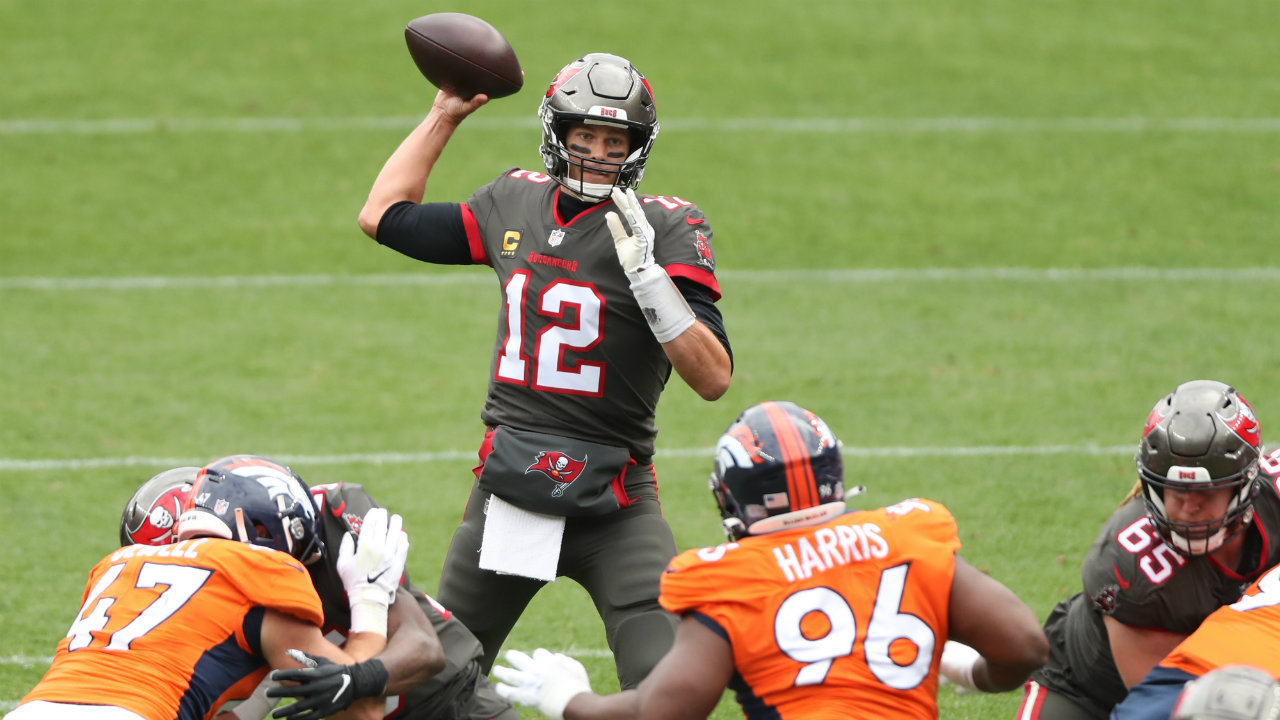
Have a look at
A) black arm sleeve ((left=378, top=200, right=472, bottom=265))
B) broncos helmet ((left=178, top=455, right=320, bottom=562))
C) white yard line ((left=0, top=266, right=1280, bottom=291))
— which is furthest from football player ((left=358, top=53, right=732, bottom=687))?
white yard line ((left=0, top=266, right=1280, bottom=291))

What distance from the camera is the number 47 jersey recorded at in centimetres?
309

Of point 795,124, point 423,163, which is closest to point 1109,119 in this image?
point 795,124

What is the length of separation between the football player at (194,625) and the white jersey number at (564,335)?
3.08 feet

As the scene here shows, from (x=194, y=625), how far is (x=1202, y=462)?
2515mm

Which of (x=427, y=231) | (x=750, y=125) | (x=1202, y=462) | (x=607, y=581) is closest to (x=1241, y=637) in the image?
(x=1202, y=462)

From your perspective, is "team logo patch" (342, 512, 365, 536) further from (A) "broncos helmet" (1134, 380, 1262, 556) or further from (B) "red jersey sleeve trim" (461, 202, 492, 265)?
(A) "broncos helmet" (1134, 380, 1262, 556)

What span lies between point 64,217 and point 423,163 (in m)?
7.68

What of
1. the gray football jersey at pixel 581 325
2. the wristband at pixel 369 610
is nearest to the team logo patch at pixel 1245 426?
the gray football jersey at pixel 581 325

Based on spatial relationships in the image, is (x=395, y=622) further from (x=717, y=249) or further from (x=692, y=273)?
(x=717, y=249)

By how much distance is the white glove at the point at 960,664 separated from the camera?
3.55 metres

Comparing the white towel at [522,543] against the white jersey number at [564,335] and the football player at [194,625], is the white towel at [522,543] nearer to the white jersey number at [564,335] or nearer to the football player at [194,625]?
the white jersey number at [564,335]

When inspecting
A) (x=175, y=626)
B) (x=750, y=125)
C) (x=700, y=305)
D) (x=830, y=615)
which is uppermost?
(x=750, y=125)

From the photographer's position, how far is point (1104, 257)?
1067 centimetres

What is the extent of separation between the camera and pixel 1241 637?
349cm
